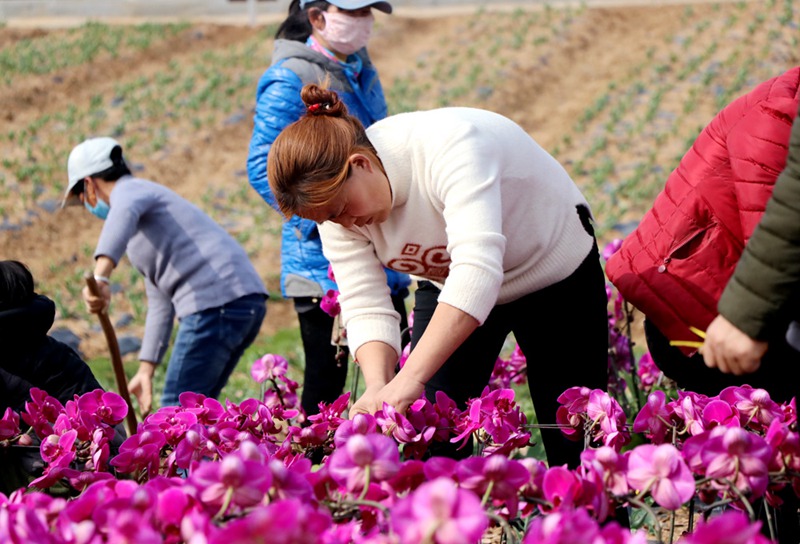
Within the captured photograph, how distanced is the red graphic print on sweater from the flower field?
39cm

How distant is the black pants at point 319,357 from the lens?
322 centimetres

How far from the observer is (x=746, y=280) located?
1514 millimetres

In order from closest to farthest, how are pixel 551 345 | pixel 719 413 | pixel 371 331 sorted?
pixel 719 413
pixel 371 331
pixel 551 345

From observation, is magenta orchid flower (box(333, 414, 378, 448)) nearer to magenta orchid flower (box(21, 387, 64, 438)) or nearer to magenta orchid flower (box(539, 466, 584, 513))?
magenta orchid flower (box(539, 466, 584, 513))

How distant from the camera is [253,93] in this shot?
534 inches

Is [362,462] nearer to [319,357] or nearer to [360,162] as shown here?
[360,162]

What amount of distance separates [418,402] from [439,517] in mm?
791

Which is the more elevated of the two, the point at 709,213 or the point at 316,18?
the point at 316,18

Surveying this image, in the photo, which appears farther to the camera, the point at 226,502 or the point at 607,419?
the point at 607,419

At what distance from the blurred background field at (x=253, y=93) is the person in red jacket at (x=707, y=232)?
13.6 ft

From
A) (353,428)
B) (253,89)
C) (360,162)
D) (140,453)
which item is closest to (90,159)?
(360,162)

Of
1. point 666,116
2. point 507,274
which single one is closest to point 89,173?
point 507,274

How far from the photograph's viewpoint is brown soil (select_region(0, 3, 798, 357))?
9.27 metres

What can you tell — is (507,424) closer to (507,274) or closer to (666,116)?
(507,274)
